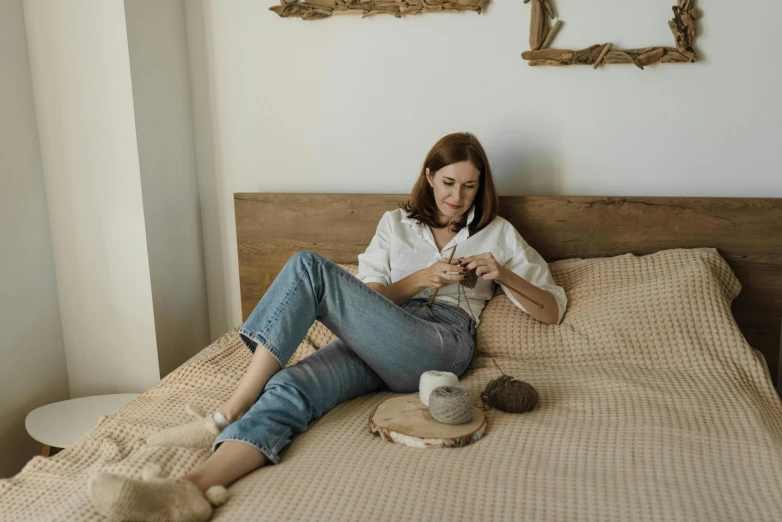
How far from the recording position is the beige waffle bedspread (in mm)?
1301

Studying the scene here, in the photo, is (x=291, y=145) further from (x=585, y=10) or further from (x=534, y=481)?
(x=534, y=481)

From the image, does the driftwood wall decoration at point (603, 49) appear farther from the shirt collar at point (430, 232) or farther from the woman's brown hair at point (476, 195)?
the shirt collar at point (430, 232)

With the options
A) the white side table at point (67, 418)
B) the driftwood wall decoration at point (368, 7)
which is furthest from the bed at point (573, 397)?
the driftwood wall decoration at point (368, 7)

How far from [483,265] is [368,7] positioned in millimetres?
1043

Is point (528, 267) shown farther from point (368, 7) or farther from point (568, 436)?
point (368, 7)

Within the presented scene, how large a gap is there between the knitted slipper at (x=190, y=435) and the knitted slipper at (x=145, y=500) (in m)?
0.25

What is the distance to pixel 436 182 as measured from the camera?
2125 mm

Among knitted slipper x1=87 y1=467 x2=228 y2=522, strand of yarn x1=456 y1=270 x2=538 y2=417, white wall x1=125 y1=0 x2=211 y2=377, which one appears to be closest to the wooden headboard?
white wall x1=125 y1=0 x2=211 y2=377

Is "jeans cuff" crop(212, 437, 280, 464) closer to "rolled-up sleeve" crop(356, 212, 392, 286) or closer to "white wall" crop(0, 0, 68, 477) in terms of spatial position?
"rolled-up sleeve" crop(356, 212, 392, 286)

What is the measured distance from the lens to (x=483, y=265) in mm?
1894

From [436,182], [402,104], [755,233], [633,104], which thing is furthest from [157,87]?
[755,233]

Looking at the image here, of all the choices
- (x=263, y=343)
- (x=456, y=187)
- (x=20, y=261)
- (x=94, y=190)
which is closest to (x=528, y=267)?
(x=456, y=187)

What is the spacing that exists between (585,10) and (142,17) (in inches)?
56.2

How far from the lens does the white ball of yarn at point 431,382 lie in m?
1.65
